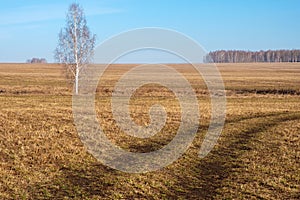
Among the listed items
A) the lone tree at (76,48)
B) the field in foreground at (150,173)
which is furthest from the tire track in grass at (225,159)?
the lone tree at (76,48)

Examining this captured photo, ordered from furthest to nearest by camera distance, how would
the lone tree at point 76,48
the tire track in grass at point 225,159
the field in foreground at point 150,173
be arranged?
the lone tree at point 76,48
the tire track in grass at point 225,159
the field in foreground at point 150,173

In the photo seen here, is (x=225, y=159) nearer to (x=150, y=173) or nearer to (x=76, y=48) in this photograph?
(x=150, y=173)

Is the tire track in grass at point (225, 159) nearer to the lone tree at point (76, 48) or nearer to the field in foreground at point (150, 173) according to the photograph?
the field in foreground at point (150, 173)

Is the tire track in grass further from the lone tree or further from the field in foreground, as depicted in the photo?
the lone tree

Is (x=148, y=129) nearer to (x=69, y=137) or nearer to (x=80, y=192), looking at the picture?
(x=69, y=137)

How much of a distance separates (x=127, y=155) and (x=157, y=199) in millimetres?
5093

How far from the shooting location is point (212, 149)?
52.6 ft

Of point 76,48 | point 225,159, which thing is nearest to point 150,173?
point 225,159

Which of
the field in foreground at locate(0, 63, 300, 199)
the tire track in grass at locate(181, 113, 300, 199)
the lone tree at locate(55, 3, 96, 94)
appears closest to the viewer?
the field in foreground at locate(0, 63, 300, 199)

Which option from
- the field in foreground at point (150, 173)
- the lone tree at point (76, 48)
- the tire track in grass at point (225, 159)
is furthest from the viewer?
the lone tree at point (76, 48)

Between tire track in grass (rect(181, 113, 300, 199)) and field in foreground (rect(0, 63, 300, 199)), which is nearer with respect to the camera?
field in foreground (rect(0, 63, 300, 199))

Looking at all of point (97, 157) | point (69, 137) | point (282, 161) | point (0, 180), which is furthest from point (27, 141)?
point (282, 161)

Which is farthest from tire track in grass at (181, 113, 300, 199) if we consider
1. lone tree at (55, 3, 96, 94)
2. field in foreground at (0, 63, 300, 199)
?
lone tree at (55, 3, 96, 94)

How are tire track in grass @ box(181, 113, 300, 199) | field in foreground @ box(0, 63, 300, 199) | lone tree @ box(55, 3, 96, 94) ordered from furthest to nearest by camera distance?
1. lone tree @ box(55, 3, 96, 94)
2. tire track in grass @ box(181, 113, 300, 199)
3. field in foreground @ box(0, 63, 300, 199)
